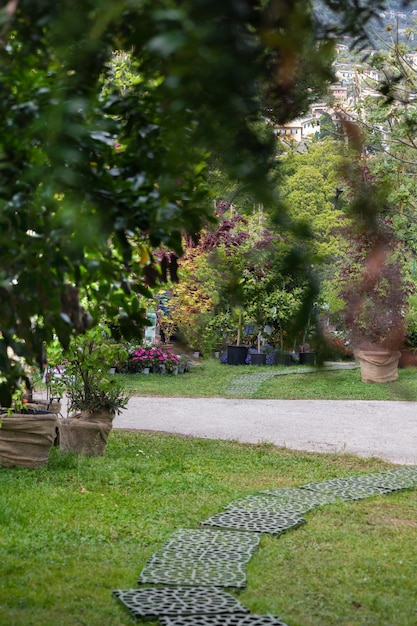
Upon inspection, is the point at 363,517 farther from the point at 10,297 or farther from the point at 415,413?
the point at 415,413

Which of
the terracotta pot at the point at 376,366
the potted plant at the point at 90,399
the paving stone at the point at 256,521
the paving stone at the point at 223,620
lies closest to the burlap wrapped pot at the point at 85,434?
the potted plant at the point at 90,399

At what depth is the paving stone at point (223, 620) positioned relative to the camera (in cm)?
370

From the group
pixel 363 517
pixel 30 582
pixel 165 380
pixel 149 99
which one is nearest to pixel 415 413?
pixel 165 380

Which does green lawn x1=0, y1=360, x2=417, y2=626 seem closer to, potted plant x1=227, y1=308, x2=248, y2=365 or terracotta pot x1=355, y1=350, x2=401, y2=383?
terracotta pot x1=355, y1=350, x2=401, y2=383

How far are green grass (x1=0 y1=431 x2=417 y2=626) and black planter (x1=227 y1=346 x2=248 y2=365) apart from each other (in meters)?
8.41

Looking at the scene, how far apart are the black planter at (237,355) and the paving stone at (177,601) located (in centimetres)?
1219

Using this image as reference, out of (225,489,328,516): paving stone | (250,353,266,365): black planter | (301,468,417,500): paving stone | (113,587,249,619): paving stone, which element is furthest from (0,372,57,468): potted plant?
(250,353,266,365): black planter

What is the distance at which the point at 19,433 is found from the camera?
22.7ft

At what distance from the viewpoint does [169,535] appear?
5176 millimetres

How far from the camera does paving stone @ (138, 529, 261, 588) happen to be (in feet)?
14.3

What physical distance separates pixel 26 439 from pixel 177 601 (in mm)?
3220

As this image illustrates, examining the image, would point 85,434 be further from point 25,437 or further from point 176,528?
point 176,528

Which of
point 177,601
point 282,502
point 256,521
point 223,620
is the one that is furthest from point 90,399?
point 223,620

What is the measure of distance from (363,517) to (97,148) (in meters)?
4.27
